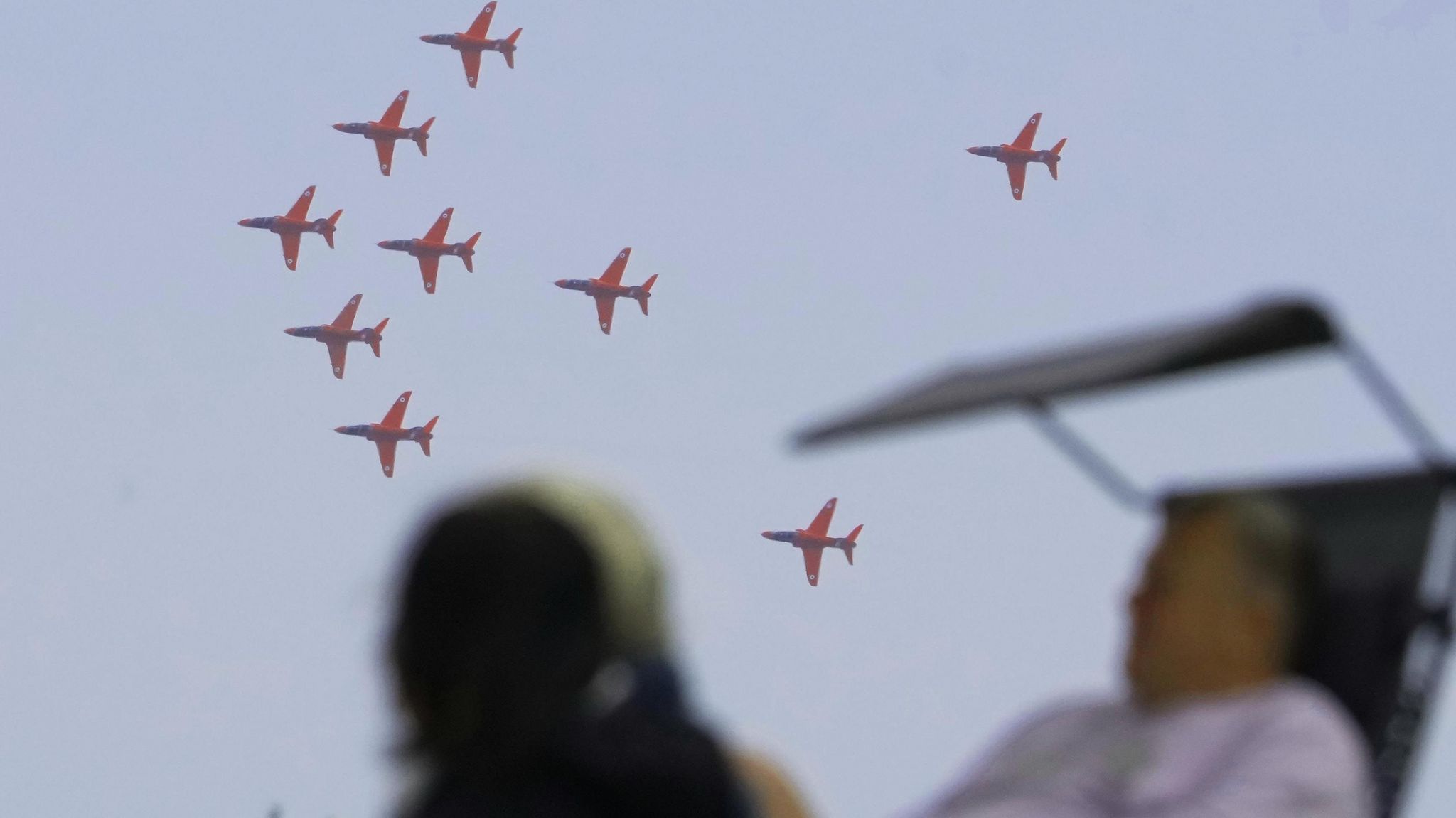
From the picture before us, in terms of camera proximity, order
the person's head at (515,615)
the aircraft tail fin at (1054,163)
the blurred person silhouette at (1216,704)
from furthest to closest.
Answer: the aircraft tail fin at (1054,163) < the blurred person silhouette at (1216,704) < the person's head at (515,615)

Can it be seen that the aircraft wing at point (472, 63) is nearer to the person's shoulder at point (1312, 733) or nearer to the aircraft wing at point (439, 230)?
the aircraft wing at point (439, 230)

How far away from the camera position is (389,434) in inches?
3661

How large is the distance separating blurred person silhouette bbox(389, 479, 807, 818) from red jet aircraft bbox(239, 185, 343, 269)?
8275 cm

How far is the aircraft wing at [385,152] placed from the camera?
87.5m

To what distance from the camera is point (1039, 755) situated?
5.35 m

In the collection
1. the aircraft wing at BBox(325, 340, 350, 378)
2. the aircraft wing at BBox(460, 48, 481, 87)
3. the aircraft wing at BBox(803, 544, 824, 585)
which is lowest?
the aircraft wing at BBox(803, 544, 824, 585)

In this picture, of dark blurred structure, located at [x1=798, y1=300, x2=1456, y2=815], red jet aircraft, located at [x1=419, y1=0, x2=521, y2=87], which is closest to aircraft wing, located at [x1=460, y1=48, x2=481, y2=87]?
red jet aircraft, located at [x1=419, y1=0, x2=521, y2=87]

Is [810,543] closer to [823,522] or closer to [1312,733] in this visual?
[823,522]

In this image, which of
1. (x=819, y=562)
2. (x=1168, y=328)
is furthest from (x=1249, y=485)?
(x=819, y=562)

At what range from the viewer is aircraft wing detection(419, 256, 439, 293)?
8688cm

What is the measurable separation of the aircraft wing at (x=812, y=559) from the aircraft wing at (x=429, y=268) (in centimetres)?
1567

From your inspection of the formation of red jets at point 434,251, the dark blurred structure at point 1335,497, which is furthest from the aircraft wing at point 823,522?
the dark blurred structure at point 1335,497

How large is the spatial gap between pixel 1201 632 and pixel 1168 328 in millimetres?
694

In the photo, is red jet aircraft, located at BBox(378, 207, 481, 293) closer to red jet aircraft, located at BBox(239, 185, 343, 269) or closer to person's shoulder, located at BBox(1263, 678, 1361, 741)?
red jet aircraft, located at BBox(239, 185, 343, 269)
